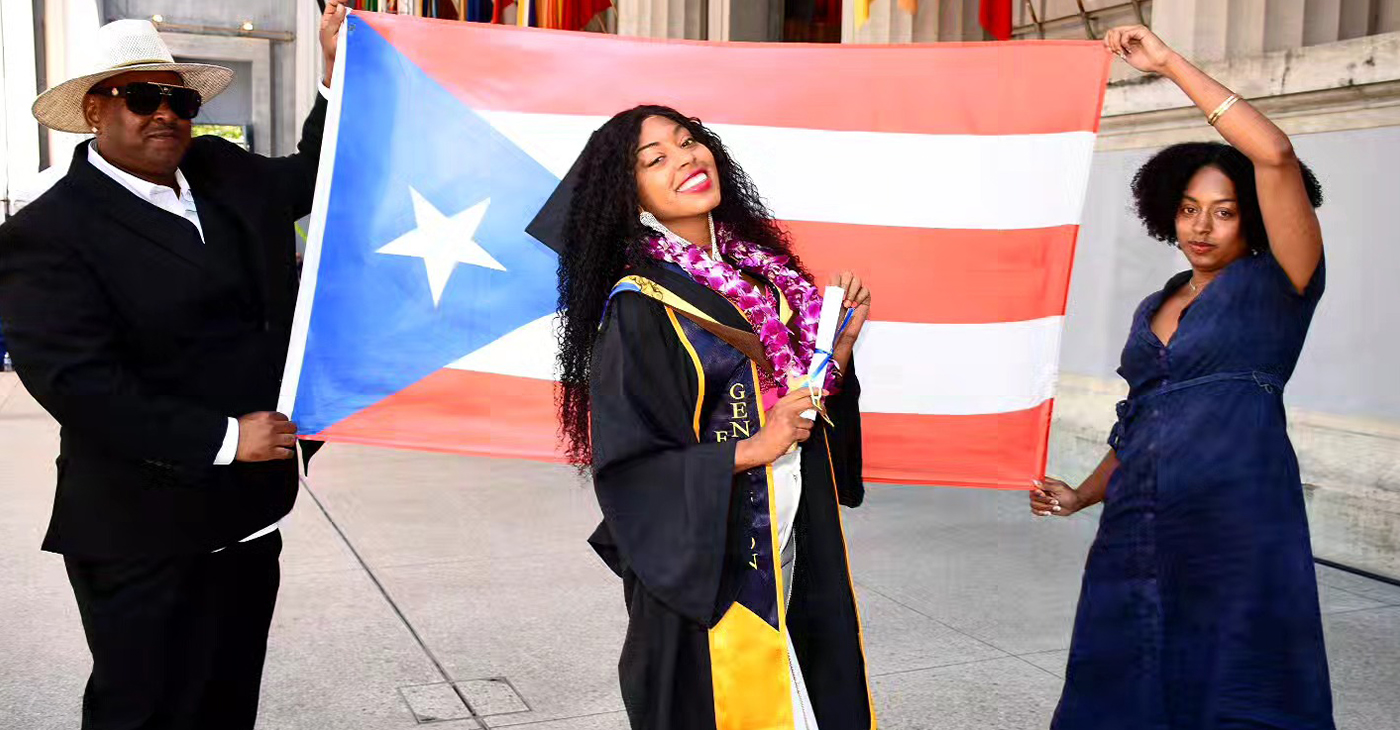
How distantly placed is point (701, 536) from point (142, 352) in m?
1.29

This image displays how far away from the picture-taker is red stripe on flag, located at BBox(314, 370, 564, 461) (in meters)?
3.44

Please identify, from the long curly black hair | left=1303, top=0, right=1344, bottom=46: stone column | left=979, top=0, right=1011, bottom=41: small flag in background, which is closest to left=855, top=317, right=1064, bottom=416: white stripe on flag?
the long curly black hair

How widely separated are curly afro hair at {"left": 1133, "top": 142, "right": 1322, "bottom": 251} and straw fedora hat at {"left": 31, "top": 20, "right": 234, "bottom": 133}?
7.09 feet

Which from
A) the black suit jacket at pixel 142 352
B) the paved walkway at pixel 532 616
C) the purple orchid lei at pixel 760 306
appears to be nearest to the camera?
the purple orchid lei at pixel 760 306

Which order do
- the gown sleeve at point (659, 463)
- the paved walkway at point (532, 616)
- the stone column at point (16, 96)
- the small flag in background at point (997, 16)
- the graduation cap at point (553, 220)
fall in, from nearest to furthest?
the gown sleeve at point (659, 463)
the graduation cap at point (553, 220)
the paved walkway at point (532, 616)
the small flag in background at point (997, 16)
the stone column at point (16, 96)

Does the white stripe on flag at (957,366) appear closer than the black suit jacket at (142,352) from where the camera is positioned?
No

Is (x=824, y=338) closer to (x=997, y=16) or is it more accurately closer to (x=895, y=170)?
(x=895, y=170)

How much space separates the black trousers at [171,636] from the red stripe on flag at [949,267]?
1679 mm

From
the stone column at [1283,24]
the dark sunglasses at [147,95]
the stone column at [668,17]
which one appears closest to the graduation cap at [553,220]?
the dark sunglasses at [147,95]

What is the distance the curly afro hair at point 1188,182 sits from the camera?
2.81m

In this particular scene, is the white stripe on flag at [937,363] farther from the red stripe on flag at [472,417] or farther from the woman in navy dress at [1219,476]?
the woman in navy dress at [1219,476]

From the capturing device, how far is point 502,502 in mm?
7164

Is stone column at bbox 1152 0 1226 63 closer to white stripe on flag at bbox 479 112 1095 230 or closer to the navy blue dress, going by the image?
white stripe on flag at bbox 479 112 1095 230

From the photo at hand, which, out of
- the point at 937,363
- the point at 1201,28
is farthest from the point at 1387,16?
the point at 937,363
